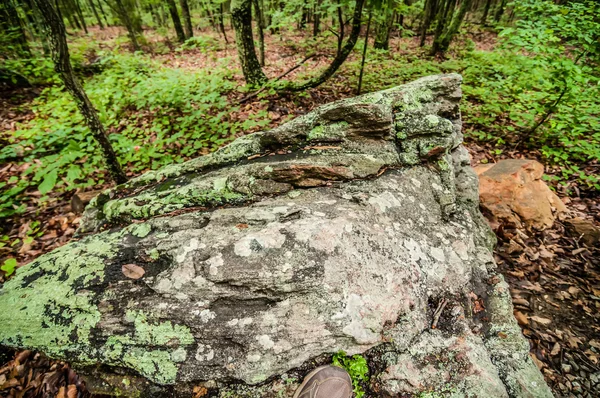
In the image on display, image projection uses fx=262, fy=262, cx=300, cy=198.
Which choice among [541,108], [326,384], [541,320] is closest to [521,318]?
[541,320]

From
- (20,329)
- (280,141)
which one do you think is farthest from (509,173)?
(20,329)

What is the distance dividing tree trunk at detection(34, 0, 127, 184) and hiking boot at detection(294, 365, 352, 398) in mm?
4089

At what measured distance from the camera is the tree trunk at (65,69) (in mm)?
2797

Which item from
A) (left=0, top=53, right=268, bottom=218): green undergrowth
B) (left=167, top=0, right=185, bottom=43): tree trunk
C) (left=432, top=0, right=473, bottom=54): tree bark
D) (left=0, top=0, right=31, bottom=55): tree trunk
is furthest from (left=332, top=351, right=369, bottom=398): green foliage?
(left=167, top=0, right=185, bottom=43): tree trunk

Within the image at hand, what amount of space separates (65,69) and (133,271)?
2774 millimetres

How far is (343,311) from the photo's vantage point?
1.94 metres

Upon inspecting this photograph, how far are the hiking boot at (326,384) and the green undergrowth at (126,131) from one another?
4101mm

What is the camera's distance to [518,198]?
12.2 ft

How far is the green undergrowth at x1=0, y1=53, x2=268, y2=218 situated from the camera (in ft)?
14.5

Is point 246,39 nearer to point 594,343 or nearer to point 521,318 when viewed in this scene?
point 521,318

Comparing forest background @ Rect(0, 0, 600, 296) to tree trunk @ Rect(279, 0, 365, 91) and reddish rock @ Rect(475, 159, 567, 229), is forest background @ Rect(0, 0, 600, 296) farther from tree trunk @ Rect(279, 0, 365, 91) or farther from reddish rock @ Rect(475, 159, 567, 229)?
reddish rock @ Rect(475, 159, 567, 229)

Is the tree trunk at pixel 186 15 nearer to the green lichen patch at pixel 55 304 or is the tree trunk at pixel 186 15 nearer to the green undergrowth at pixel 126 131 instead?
the green undergrowth at pixel 126 131

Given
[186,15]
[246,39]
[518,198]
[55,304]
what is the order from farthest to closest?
[186,15] < [246,39] < [518,198] < [55,304]

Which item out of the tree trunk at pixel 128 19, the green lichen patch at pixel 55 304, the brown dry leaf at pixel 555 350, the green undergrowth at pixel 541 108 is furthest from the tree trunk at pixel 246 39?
the tree trunk at pixel 128 19
